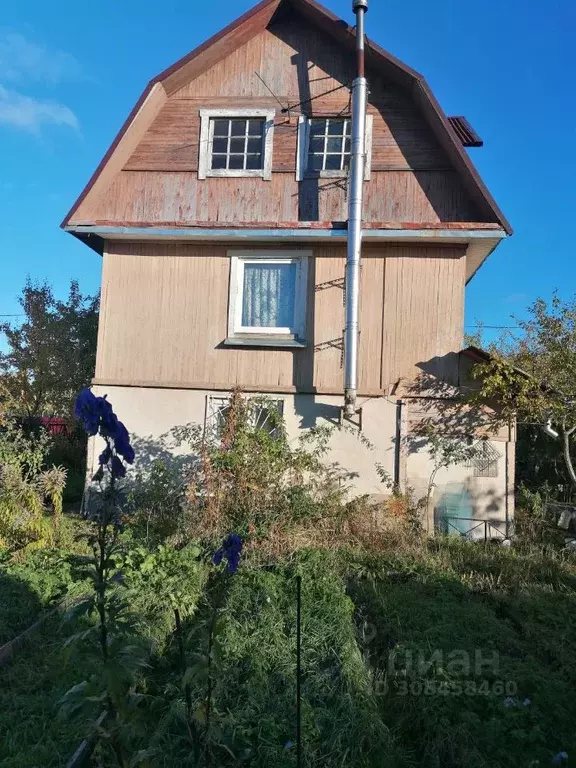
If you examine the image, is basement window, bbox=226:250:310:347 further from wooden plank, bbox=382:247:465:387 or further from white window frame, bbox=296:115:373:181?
wooden plank, bbox=382:247:465:387

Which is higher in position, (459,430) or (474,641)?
(459,430)

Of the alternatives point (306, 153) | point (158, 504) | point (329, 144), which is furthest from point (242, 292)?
point (158, 504)

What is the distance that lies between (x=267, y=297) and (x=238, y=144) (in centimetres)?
277

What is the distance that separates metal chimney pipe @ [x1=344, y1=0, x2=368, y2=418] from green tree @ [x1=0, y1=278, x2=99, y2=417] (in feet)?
20.0

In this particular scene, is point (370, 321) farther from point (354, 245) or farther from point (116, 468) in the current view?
point (116, 468)

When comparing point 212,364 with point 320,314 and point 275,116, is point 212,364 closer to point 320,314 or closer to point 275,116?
point 320,314

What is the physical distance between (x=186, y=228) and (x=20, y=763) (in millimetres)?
7565

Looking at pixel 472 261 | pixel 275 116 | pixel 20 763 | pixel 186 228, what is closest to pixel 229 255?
pixel 186 228

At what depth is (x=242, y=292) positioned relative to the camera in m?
9.33

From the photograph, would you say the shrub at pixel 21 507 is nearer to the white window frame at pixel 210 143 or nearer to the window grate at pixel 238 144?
the white window frame at pixel 210 143

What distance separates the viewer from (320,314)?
903 centimetres

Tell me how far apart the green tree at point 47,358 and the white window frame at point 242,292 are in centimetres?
427

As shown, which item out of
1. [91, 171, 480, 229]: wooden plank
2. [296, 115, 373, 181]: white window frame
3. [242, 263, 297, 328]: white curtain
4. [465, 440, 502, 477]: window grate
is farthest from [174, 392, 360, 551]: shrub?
[296, 115, 373, 181]: white window frame

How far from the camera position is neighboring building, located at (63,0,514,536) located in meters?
8.77
